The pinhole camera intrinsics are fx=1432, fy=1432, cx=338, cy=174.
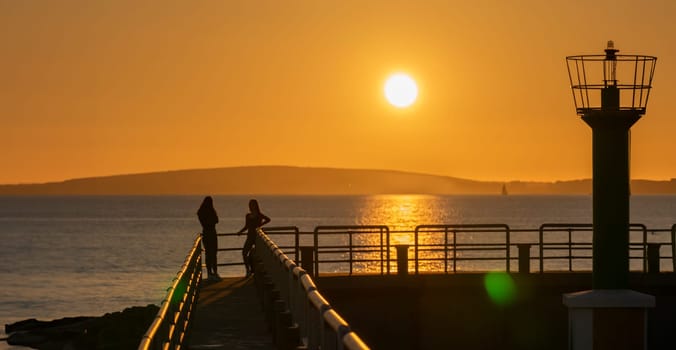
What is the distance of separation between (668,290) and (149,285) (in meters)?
71.1

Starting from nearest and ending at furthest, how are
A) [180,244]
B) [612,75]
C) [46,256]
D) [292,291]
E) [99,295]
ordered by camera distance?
[292,291] → [612,75] → [99,295] → [46,256] → [180,244]

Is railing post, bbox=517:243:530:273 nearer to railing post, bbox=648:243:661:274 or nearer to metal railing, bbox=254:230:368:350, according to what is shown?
railing post, bbox=648:243:661:274

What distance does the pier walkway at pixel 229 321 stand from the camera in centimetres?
2266

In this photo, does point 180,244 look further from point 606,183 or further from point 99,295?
point 606,183

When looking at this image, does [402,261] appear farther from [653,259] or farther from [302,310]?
[302,310]

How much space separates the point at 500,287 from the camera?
34.7 meters

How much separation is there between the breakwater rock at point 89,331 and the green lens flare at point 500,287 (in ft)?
26.7

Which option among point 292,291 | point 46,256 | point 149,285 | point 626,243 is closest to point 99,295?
point 149,285

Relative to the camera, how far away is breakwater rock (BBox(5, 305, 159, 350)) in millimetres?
34094

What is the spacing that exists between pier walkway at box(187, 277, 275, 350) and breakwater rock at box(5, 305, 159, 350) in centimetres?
172

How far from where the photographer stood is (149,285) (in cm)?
10262

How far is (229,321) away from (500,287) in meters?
10.7

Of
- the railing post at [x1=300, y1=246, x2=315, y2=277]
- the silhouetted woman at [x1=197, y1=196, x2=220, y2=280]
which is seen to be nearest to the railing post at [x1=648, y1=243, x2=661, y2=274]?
the railing post at [x1=300, y1=246, x2=315, y2=277]

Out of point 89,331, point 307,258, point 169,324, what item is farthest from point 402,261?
point 169,324
